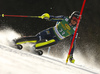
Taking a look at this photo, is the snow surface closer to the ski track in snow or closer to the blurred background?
the ski track in snow

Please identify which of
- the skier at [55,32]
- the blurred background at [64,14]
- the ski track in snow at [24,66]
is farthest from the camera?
the blurred background at [64,14]

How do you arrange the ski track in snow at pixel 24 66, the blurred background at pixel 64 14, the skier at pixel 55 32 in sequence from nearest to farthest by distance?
1. the ski track in snow at pixel 24 66
2. the skier at pixel 55 32
3. the blurred background at pixel 64 14

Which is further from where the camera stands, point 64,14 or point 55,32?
point 64,14

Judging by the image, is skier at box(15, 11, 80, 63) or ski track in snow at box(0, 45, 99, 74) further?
skier at box(15, 11, 80, 63)

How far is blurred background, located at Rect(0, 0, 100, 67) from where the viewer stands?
5648 millimetres

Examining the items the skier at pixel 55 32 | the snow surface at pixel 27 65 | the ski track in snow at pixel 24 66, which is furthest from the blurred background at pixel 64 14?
the ski track in snow at pixel 24 66

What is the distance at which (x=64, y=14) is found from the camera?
18.6 feet

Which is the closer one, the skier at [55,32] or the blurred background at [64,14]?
the skier at [55,32]

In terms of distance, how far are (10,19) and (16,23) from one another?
264mm

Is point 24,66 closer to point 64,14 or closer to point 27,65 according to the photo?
point 27,65

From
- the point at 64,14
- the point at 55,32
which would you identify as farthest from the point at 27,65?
the point at 64,14

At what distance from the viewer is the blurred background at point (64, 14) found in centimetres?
565

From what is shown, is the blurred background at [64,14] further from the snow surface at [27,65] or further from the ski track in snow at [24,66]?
the ski track in snow at [24,66]

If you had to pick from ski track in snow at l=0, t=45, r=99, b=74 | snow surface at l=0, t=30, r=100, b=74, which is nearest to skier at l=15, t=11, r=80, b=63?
snow surface at l=0, t=30, r=100, b=74
